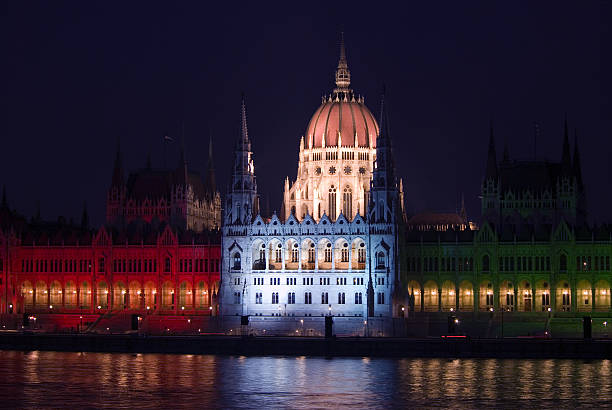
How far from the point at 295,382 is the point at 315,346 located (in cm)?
2471

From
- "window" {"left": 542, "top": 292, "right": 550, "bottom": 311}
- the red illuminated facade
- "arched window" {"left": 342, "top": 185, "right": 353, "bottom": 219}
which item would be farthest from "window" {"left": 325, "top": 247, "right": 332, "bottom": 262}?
"window" {"left": 542, "top": 292, "right": 550, "bottom": 311}

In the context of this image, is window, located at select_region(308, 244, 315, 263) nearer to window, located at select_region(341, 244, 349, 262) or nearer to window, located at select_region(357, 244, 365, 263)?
window, located at select_region(341, 244, 349, 262)

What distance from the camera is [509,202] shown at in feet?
618

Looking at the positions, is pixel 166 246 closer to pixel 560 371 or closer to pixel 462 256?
pixel 462 256

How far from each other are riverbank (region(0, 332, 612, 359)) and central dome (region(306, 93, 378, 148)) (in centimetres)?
4063

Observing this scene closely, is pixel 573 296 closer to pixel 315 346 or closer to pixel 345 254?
pixel 345 254

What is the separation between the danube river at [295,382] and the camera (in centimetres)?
11419

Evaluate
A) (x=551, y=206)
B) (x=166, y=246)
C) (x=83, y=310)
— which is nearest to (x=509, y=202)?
(x=551, y=206)

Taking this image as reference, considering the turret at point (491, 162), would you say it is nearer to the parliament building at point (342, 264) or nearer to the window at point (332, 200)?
the parliament building at point (342, 264)

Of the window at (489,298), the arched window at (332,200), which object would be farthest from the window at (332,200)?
the window at (489,298)

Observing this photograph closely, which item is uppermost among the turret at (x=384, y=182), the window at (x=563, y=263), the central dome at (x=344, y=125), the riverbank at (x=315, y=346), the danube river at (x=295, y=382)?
the central dome at (x=344, y=125)

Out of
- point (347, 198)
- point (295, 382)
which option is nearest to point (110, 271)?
point (347, 198)

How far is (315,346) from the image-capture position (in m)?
149

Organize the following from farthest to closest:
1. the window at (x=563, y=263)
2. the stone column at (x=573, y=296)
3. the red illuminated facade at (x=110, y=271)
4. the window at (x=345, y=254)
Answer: the red illuminated facade at (x=110, y=271) < the window at (x=345, y=254) < the window at (x=563, y=263) < the stone column at (x=573, y=296)
